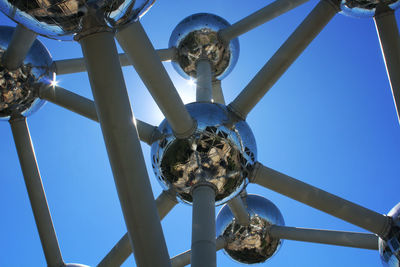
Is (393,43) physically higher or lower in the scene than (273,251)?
higher

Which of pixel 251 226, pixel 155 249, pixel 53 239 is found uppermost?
pixel 251 226

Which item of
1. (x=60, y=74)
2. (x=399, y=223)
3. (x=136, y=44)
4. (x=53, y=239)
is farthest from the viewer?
(x=60, y=74)

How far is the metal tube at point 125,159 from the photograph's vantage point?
358 centimetres

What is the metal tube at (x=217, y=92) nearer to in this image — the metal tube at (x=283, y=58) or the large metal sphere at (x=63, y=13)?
the metal tube at (x=283, y=58)

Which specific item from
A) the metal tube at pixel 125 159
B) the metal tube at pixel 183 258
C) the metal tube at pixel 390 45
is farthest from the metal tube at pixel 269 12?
the metal tube at pixel 125 159

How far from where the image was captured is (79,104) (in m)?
6.20

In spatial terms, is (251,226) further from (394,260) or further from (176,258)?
(394,260)

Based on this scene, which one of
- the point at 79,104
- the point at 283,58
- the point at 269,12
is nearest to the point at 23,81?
the point at 79,104

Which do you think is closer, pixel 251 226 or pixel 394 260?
pixel 394 260

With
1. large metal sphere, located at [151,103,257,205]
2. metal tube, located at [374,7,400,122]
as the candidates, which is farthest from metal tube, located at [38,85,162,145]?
metal tube, located at [374,7,400,122]

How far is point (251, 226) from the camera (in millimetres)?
7922

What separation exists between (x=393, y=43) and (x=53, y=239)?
18.4 feet

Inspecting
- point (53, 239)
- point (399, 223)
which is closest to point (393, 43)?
point (399, 223)

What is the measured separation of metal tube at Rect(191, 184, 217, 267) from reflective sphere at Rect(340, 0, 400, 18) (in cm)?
373
